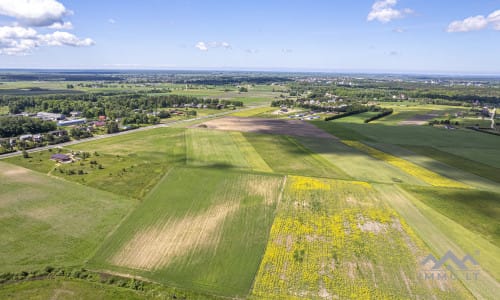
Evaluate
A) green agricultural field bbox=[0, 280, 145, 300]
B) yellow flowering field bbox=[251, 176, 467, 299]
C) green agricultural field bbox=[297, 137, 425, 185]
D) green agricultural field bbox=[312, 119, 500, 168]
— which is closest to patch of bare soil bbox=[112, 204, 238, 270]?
green agricultural field bbox=[0, 280, 145, 300]

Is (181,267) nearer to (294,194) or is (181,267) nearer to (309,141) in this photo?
(294,194)

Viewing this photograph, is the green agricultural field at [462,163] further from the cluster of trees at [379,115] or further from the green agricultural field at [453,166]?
the cluster of trees at [379,115]

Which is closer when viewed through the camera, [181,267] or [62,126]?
[181,267]

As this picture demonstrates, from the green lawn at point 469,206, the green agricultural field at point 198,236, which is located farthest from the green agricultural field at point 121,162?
the green lawn at point 469,206

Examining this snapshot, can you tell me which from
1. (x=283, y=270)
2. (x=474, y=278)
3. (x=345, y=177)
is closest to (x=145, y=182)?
(x=283, y=270)

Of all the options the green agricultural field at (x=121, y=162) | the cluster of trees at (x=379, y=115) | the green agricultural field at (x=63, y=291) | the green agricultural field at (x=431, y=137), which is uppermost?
the cluster of trees at (x=379, y=115)

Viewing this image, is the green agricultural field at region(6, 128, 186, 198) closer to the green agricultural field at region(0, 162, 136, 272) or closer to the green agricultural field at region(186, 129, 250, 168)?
the green agricultural field at region(186, 129, 250, 168)

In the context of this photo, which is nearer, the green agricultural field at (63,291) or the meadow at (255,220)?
the green agricultural field at (63,291)

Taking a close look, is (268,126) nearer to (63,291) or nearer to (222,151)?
(222,151)
